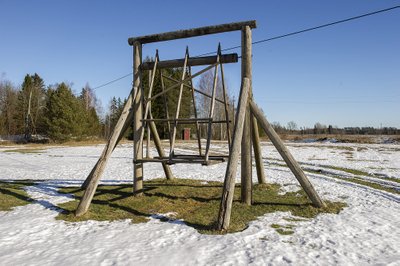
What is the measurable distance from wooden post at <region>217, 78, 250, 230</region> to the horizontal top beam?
1356 mm

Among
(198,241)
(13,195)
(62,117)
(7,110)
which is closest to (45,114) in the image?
(62,117)

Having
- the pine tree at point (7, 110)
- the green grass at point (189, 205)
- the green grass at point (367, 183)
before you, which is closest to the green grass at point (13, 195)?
the green grass at point (189, 205)

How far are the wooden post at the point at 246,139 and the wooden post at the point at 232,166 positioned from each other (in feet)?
1.42

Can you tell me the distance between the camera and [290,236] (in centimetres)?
560

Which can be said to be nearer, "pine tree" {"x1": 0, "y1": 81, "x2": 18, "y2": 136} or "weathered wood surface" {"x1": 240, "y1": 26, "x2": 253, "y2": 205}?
"weathered wood surface" {"x1": 240, "y1": 26, "x2": 253, "y2": 205}

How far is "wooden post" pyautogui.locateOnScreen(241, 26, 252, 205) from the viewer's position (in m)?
7.76

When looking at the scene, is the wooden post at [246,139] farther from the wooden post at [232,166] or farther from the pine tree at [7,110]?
the pine tree at [7,110]

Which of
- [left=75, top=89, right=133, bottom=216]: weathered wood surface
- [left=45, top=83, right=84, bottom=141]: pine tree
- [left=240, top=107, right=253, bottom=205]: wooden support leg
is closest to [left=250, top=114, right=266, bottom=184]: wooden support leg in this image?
[left=240, top=107, right=253, bottom=205]: wooden support leg

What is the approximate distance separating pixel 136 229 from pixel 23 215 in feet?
9.72

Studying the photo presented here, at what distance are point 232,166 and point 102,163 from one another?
3202 millimetres

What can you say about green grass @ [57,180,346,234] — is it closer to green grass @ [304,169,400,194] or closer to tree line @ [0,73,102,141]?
green grass @ [304,169,400,194]

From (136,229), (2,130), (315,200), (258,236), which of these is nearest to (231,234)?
(258,236)

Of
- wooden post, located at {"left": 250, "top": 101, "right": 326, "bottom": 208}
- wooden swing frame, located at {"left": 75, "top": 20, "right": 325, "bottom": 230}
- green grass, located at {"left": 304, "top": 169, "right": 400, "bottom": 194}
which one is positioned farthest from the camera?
green grass, located at {"left": 304, "top": 169, "right": 400, "bottom": 194}

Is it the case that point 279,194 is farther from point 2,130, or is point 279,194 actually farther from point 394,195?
point 2,130
